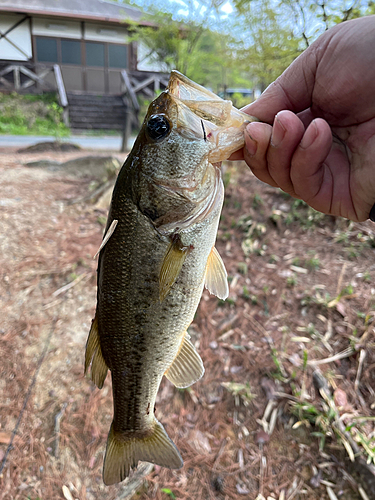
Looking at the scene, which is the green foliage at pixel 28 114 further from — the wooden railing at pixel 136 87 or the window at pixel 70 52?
the wooden railing at pixel 136 87

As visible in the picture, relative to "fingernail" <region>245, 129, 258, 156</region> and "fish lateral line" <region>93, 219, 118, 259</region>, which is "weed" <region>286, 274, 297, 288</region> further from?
"fish lateral line" <region>93, 219, 118, 259</region>

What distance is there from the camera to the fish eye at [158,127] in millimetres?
1538

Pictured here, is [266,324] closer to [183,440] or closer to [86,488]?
[183,440]

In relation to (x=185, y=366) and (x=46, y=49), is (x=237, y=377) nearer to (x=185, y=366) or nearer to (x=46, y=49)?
(x=185, y=366)

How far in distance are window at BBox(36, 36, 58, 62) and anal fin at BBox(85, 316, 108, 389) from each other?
836 inches

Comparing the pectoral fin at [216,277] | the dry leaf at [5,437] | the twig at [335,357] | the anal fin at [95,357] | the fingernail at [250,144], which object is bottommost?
the dry leaf at [5,437]

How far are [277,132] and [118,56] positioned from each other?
2128cm

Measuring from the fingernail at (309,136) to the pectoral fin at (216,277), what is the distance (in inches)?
25.0

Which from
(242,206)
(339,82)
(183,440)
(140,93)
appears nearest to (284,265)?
(242,206)

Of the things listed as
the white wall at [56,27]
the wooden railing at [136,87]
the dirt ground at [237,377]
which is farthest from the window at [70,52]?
the dirt ground at [237,377]

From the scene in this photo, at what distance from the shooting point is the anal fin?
1.65 meters

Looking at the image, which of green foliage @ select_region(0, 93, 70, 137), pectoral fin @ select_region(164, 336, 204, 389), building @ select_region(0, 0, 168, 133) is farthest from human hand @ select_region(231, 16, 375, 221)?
green foliage @ select_region(0, 93, 70, 137)

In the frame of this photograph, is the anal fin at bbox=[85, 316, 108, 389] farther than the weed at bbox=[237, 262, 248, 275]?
No

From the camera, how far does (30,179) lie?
8.03m
